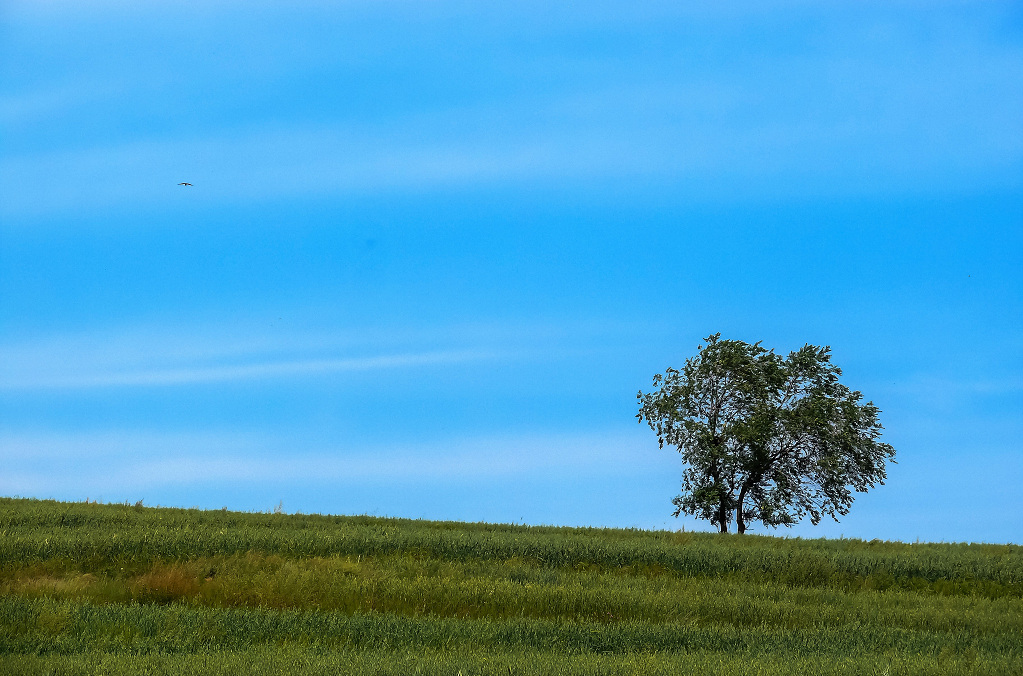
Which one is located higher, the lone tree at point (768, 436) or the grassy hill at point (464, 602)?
the lone tree at point (768, 436)

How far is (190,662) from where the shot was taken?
11031 mm

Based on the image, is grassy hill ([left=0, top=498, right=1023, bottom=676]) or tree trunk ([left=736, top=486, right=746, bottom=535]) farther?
tree trunk ([left=736, top=486, right=746, bottom=535])

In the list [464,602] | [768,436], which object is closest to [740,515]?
[768,436]

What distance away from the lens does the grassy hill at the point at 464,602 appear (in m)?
11.5

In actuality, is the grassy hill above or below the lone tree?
below

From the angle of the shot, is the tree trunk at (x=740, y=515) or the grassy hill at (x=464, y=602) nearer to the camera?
the grassy hill at (x=464, y=602)

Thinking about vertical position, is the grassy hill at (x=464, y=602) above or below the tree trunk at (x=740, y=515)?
below

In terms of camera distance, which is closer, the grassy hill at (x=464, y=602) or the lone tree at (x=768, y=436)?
the grassy hill at (x=464, y=602)

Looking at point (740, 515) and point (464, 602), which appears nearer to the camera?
point (464, 602)

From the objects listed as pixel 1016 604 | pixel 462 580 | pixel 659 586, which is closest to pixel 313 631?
pixel 462 580

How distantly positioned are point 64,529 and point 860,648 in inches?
765

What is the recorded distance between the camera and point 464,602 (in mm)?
15930

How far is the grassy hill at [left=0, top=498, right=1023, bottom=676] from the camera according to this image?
1152cm

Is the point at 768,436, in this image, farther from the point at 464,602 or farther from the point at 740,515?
the point at 464,602
